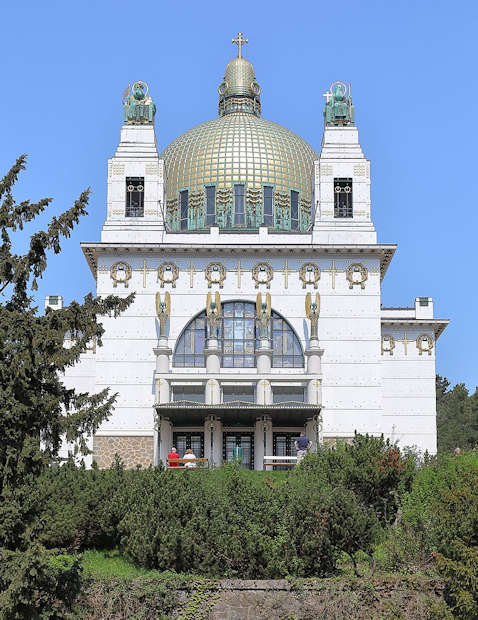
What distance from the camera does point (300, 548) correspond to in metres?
23.2

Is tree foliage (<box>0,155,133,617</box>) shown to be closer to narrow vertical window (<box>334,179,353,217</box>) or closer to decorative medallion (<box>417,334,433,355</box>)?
narrow vertical window (<box>334,179,353,217</box>)

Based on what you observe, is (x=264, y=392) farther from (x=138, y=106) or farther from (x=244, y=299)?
(x=138, y=106)

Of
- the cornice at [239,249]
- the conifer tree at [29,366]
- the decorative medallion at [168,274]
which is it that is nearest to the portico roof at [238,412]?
the decorative medallion at [168,274]

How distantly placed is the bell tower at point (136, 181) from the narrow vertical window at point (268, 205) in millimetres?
5918

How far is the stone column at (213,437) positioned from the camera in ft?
136

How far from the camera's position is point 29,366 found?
1814cm

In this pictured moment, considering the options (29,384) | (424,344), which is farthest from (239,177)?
(29,384)

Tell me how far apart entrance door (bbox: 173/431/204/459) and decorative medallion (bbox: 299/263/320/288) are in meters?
7.44

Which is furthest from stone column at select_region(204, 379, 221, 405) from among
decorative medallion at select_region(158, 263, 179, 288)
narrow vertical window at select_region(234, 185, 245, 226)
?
narrow vertical window at select_region(234, 185, 245, 226)

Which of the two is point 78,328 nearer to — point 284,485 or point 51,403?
point 51,403

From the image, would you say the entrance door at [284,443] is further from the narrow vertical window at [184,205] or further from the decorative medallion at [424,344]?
the narrow vertical window at [184,205]

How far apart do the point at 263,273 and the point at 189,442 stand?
733 centimetres

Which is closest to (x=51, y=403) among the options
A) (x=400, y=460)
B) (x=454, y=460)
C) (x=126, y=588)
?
(x=126, y=588)

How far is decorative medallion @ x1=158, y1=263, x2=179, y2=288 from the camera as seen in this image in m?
43.5
